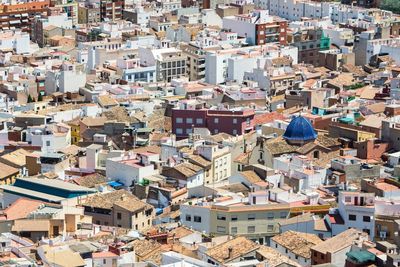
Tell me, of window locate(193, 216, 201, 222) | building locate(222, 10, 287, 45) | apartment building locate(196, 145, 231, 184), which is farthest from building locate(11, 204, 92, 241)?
building locate(222, 10, 287, 45)

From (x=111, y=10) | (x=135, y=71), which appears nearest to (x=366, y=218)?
(x=135, y=71)

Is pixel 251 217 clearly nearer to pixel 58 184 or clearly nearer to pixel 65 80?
pixel 58 184

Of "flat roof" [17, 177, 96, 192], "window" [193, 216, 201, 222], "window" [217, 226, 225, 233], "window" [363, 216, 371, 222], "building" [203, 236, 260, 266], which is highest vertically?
"window" [363, 216, 371, 222]

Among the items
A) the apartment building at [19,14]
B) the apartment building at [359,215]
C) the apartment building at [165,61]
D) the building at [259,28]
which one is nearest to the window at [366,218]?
the apartment building at [359,215]

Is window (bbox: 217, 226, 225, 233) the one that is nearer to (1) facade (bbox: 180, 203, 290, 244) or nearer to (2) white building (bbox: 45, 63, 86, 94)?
(1) facade (bbox: 180, 203, 290, 244)

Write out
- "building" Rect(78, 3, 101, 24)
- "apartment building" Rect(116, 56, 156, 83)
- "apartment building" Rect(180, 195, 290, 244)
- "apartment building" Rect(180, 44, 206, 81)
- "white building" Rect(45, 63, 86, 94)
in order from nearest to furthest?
1. "apartment building" Rect(180, 195, 290, 244)
2. "white building" Rect(45, 63, 86, 94)
3. "apartment building" Rect(116, 56, 156, 83)
4. "apartment building" Rect(180, 44, 206, 81)
5. "building" Rect(78, 3, 101, 24)

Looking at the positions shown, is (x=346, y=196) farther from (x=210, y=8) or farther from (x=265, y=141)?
(x=210, y=8)

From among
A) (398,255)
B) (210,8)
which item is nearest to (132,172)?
(398,255)
